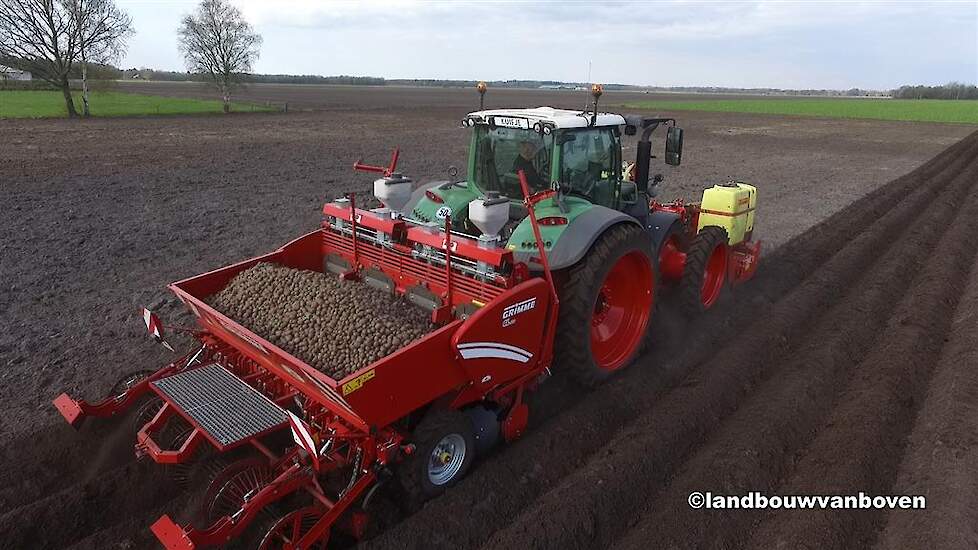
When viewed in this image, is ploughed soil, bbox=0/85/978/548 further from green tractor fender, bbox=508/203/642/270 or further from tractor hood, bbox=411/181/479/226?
tractor hood, bbox=411/181/479/226

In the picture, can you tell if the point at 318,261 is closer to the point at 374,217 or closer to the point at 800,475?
the point at 374,217

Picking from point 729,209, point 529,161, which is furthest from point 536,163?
point 729,209

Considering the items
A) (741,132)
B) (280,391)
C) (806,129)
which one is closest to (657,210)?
(280,391)

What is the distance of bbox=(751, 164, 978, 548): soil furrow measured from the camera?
3.74 meters

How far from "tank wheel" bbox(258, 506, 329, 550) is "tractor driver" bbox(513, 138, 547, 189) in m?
3.20

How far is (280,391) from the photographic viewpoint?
4.30 metres

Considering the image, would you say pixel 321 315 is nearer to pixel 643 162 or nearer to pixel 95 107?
pixel 643 162

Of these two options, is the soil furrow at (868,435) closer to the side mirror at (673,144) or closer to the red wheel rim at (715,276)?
the red wheel rim at (715,276)

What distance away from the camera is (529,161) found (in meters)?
5.48

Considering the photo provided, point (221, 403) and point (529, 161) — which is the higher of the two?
point (529, 161)

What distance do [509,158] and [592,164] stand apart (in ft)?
2.54

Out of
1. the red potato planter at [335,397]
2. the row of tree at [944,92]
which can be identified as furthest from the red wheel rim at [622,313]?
the row of tree at [944,92]

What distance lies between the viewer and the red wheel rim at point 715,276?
720 cm

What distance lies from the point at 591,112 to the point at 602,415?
279cm
